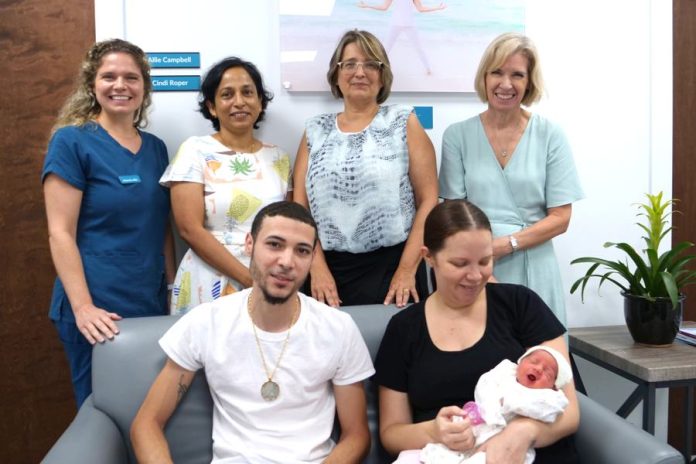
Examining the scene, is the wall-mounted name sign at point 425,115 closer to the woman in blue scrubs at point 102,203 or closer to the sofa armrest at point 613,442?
the woman in blue scrubs at point 102,203

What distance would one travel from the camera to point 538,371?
1.38 m

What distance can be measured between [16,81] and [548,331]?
2279 mm

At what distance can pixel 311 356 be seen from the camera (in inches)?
63.6

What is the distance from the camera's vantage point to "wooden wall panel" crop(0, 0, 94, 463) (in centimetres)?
240

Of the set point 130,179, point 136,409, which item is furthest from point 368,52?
point 136,409

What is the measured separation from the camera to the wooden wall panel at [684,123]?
279 centimetres

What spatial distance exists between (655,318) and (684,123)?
1.11 metres

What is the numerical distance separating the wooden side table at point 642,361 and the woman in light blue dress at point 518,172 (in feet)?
1.04

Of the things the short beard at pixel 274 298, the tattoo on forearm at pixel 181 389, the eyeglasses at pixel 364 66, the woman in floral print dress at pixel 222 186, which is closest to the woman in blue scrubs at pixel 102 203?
the woman in floral print dress at pixel 222 186

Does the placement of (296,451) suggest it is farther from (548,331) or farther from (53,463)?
(548,331)

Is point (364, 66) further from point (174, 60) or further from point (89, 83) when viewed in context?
point (89, 83)

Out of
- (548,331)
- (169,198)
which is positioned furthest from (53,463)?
(548,331)

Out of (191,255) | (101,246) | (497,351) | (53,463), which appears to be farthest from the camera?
(191,255)

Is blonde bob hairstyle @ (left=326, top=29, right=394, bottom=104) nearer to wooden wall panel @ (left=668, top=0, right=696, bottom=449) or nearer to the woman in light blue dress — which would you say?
the woman in light blue dress
